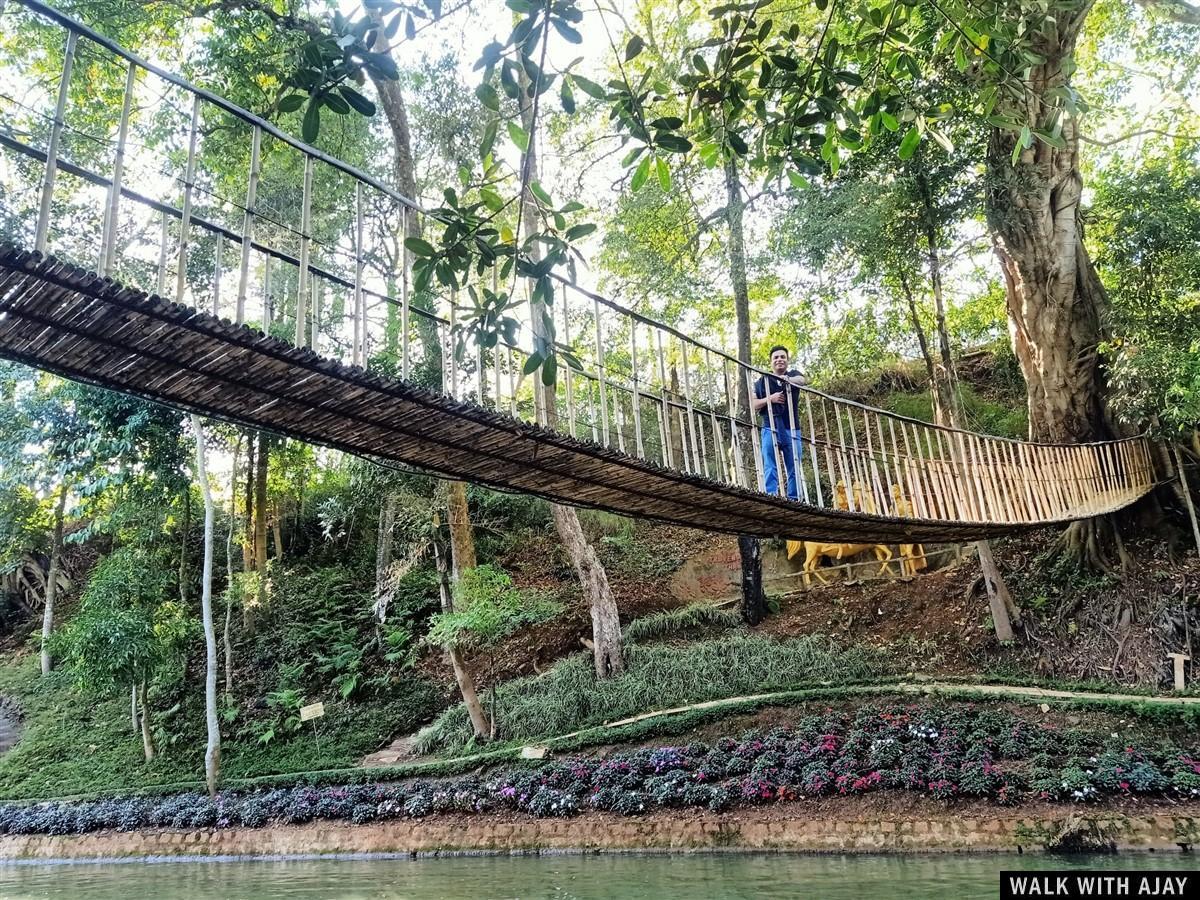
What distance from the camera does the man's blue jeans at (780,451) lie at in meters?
3.66

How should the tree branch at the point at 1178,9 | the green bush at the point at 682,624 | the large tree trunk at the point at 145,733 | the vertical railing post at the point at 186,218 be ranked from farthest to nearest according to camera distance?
the green bush at the point at 682,624 → the large tree trunk at the point at 145,733 → the tree branch at the point at 1178,9 → the vertical railing post at the point at 186,218

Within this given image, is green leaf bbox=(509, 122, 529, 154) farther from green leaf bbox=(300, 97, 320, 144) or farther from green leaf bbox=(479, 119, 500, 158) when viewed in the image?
green leaf bbox=(300, 97, 320, 144)

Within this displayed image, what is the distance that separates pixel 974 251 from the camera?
6879mm

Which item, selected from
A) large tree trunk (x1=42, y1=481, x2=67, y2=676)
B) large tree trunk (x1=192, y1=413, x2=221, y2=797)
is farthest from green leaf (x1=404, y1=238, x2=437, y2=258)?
large tree trunk (x1=42, y1=481, x2=67, y2=676)

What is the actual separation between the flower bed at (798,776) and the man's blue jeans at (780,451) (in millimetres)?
1846

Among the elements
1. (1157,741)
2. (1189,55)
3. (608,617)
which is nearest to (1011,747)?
(1157,741)

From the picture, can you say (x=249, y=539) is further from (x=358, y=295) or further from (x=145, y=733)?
(x=358, y=295)

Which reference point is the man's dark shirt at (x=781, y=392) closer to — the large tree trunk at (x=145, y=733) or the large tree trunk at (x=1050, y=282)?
the large tree trunk at (x=1050, y=282)

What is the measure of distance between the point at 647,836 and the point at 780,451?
2460 millimetres

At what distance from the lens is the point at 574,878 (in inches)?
157

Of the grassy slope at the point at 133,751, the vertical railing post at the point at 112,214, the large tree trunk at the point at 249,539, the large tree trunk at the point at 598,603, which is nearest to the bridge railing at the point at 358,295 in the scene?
the vertical railing post at the point at 112,214

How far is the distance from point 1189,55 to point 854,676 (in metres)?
5.96

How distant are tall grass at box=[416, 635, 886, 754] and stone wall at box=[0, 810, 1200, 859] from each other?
60.2 inches

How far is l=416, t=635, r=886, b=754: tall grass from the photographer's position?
6.48m
